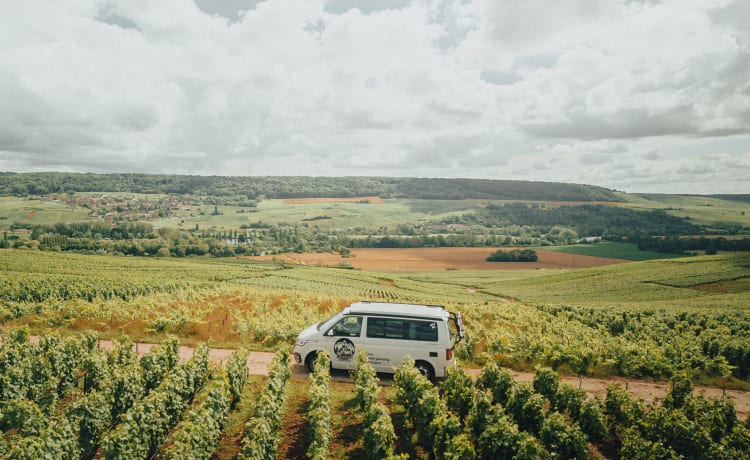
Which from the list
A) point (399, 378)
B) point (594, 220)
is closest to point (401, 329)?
point (399, 378)

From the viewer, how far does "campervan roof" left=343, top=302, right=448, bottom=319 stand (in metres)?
15.2

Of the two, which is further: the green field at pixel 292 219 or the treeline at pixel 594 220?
the green field at pixel 292 219

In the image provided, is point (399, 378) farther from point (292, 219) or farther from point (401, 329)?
point (292, 219)

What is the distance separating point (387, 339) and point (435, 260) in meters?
92.4

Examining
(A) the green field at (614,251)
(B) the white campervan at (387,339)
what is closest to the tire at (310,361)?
(B) the white campervan at (387,339)

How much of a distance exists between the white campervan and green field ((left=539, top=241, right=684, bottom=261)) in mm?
97474

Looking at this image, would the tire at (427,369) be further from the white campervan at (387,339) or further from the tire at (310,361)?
the tire at (310,361)

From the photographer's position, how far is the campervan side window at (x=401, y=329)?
49.2 ft

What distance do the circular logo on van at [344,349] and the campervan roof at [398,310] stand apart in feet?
3.35

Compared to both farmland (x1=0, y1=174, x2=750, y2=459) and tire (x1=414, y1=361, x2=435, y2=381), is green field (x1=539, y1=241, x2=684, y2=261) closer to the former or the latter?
farmland (x1=0, y1=174, x2=750, y2=459)

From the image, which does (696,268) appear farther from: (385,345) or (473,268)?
(385,345)

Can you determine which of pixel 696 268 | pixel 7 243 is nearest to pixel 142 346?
pixel 696 268

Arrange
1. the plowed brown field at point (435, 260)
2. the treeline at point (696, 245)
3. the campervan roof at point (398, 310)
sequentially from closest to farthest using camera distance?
the campervan roof at point (398, 310) < the treeline at point (696, 245) < the plowed brown field at point (435, 260)

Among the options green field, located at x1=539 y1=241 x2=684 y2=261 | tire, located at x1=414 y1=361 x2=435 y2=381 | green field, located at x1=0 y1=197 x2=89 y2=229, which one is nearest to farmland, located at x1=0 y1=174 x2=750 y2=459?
tire, located at x1=414 y1=361 x2=435 y2=381
